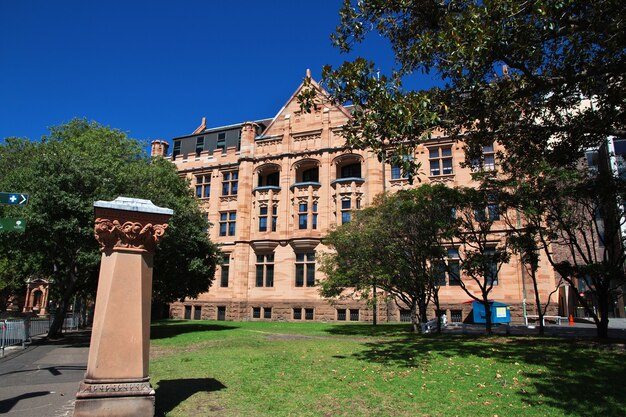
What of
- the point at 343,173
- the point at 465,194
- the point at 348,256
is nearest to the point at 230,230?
the point at 343,173

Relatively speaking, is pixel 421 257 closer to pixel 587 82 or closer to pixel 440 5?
pixel 587 82

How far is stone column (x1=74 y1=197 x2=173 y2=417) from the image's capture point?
20.4ft

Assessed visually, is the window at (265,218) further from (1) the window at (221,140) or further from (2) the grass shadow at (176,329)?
(2) the grass shadow at (176,329)

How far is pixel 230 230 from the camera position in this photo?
141 ft

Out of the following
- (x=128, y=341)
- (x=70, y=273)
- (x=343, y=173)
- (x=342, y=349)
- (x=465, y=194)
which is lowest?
(x=342, y=349)

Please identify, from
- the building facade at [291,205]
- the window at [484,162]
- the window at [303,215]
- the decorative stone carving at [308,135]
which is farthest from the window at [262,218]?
the window at [484,162]

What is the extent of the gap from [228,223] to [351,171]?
12958 millimetres

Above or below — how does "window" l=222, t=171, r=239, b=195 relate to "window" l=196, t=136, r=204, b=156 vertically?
below

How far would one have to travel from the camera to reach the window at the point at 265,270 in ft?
132

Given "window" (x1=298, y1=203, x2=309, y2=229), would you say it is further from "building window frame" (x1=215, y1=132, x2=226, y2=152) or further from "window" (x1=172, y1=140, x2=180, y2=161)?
"window" (x1=172, y1=140, x2=180, y2=161)

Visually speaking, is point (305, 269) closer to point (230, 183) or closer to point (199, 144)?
point (230, 183)

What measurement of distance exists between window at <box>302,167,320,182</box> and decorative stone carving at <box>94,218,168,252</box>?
3557cm

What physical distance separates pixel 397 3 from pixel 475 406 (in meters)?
9.47

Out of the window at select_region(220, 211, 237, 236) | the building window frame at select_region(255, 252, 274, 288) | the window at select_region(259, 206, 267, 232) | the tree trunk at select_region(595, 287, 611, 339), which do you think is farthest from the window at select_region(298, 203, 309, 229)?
the tree trunk at select_region(595, 287, 611, 339)
